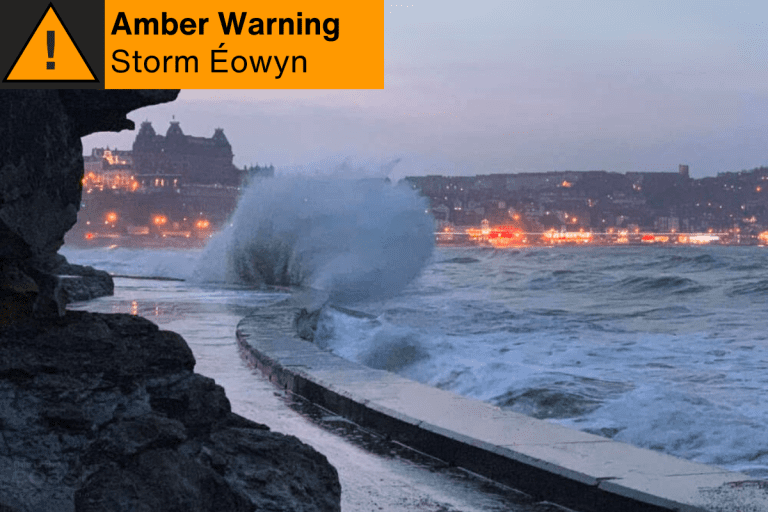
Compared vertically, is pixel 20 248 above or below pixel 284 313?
above

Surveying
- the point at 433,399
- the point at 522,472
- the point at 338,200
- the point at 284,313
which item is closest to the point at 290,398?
the point at 433,399

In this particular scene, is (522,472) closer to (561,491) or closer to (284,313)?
(561,491)

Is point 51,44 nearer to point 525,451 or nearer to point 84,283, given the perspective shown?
point 525,451

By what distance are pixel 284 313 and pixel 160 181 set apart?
155 metres

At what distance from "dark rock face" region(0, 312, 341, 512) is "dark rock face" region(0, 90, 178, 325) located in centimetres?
9

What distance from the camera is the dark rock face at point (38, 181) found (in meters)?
2.21

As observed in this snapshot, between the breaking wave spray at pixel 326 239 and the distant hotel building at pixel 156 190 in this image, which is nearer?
the breaking wave spray at pixel 326 239

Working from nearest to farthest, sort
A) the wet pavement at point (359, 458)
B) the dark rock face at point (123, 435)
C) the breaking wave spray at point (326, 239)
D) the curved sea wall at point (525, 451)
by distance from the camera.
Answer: the dark rock face at point (123, 435), the curved sea wall at point (525, 451), the wet pavement at point (359, 458), the breaking wave spray at point (326, 239)

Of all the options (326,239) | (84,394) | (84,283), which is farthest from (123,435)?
(326,239)

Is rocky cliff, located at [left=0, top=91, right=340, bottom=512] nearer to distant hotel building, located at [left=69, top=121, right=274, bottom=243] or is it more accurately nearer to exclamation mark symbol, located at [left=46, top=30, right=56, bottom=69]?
exclamation mark symbol, located at [left=46, top=30, right=56, bottom=69]

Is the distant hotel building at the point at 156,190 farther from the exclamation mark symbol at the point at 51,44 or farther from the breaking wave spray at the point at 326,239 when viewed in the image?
the exclamation mark symbol at the point at 51,44

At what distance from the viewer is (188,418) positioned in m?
2.52

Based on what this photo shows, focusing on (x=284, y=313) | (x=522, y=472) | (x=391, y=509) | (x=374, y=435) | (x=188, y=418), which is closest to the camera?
(x=188, y=418)

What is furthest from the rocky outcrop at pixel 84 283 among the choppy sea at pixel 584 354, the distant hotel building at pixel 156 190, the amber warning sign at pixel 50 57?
the distant hotel building at pixel 156 190
